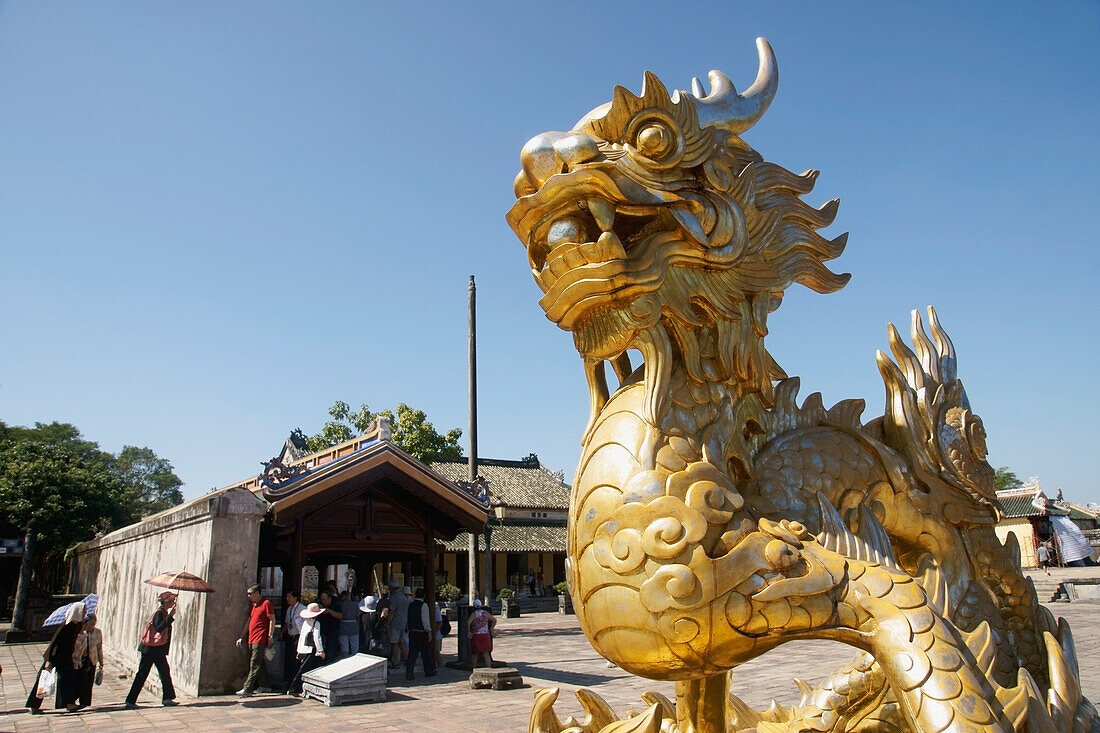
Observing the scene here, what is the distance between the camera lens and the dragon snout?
2.24 meters

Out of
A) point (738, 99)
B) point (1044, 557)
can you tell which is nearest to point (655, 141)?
point (738, 99)

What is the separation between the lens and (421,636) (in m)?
11.5

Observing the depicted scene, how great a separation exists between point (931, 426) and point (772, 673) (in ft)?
28.5

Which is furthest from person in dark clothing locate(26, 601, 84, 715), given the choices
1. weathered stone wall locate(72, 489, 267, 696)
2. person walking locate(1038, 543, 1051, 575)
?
person walking locate(1038, 543, 1051, 575)

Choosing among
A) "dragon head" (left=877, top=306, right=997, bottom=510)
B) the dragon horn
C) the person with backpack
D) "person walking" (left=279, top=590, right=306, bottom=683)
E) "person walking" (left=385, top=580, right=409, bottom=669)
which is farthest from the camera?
"person walking" (left=385, top=580, right=409, bottom=669)

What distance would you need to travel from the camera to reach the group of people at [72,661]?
821 cm

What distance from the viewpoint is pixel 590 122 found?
7.78 feet

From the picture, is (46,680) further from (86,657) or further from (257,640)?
(257,640)

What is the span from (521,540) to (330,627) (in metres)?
18.7

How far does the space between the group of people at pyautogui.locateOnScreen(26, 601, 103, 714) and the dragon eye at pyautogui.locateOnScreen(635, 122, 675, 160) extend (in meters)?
8.78

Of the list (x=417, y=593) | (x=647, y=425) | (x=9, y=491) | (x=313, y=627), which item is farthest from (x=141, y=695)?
(x=9, y=491)

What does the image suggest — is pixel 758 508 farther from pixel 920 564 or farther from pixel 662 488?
pixel 920 564

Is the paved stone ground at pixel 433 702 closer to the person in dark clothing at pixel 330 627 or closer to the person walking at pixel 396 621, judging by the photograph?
the person walking at pixel 396 621

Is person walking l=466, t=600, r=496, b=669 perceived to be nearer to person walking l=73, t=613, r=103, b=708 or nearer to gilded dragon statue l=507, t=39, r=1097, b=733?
person walking l=73, t=613, r=103, b=708
